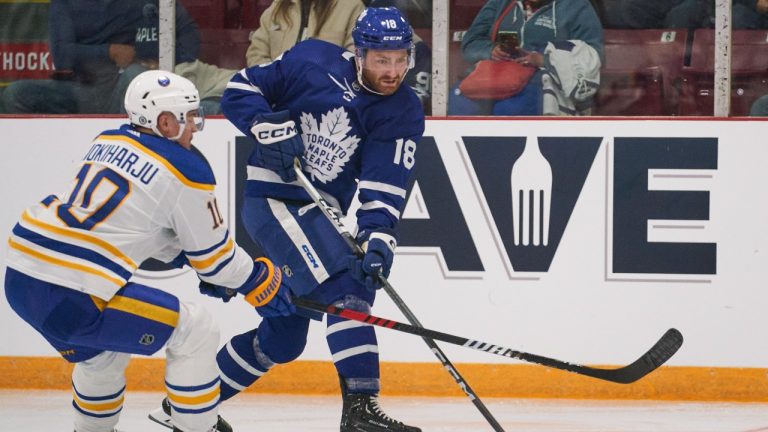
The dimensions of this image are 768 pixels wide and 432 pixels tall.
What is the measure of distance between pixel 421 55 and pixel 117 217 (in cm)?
199

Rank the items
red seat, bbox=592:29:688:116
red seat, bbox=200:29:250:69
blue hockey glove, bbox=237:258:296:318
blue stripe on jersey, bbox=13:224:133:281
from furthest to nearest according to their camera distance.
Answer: red seat, bbox=200:29:250:69 < red seat, bbox=592:29:688:116 < blue hockey glove, bbox=237:258:296:318 < blue stripe on jersey, bbox=13:224:133:281

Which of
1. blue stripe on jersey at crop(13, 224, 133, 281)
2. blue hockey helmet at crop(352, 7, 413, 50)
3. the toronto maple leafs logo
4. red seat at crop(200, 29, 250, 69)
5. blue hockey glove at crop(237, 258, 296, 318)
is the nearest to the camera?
blue stripe on jersey at crop(13, 224, 133, 281)

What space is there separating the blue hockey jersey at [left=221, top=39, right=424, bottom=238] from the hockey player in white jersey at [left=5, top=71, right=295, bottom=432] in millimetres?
454

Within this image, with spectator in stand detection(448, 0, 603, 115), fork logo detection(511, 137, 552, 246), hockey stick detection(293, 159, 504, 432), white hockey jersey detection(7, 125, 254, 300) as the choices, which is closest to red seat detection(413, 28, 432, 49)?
spectator in stand detection(448, 0, 603, 115)

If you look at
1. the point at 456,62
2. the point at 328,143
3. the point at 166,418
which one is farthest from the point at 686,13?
the point at 166,418

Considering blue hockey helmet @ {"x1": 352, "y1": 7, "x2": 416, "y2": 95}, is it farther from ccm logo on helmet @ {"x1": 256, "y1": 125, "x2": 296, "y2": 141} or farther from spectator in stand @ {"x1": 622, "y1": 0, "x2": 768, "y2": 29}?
spectator in stand @ {"x1": 622, "y1": 0, "x2": 768, "y2": 29}

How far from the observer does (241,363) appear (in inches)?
141

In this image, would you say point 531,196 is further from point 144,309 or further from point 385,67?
point 144,309

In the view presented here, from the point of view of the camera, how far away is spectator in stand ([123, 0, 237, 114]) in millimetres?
4797

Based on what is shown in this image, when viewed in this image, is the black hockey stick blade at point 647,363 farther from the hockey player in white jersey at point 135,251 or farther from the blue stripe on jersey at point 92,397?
the blue stripe on jersey at point 92,397

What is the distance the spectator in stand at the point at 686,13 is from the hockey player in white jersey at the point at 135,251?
2093mm

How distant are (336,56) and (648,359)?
49.0 inches

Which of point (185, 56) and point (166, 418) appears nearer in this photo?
point (166, 418)

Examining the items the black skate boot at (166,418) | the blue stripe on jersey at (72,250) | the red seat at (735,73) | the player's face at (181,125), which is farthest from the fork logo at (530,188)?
the blue stripe on jersey at (72,250)
